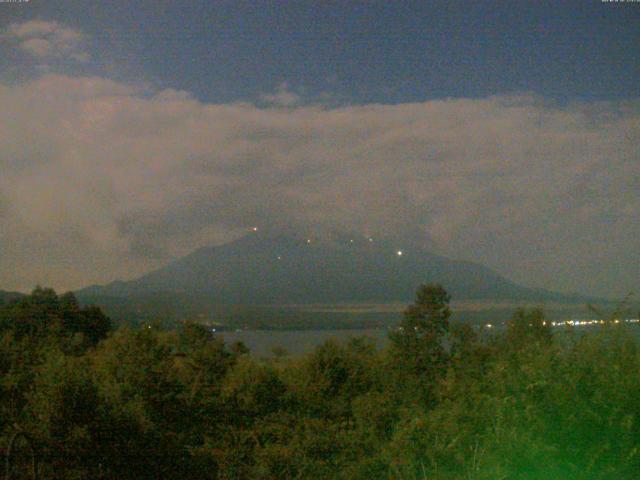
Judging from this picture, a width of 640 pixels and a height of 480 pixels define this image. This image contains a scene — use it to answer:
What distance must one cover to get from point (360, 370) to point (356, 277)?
16.1 meters

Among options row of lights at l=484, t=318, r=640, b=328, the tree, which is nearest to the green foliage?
the tree

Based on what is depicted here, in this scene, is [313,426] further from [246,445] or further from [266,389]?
[266,389]

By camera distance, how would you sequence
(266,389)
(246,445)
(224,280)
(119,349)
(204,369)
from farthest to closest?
(224,280)
(204,369)
(266,389)
(119,349)
(246,445)

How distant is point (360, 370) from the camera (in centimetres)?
2172

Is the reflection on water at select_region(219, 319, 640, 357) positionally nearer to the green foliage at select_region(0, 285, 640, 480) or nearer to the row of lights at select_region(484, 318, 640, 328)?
the green foliage at select_region(0, 285, 640, 480)

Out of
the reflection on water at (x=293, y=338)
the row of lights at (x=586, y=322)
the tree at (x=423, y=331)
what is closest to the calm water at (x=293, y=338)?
the reflection on water at (x=293, y=338)

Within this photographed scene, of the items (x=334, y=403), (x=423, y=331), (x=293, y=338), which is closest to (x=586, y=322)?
(x=334, y=403)

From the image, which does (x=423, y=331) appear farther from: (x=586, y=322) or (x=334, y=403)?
(x=586, y=322)

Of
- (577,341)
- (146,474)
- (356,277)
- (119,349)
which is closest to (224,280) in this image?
(356,277)

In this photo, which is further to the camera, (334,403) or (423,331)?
(423,331)

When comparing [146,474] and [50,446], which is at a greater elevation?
[50,446]

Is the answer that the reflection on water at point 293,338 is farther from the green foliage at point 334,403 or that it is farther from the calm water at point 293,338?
the green foliage at point 334,403

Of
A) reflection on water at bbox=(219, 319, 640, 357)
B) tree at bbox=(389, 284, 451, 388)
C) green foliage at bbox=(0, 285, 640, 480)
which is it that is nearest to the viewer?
green foliage at bbox=(0, 285, 640, 480)

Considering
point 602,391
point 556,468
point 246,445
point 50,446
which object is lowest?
point 246,445
